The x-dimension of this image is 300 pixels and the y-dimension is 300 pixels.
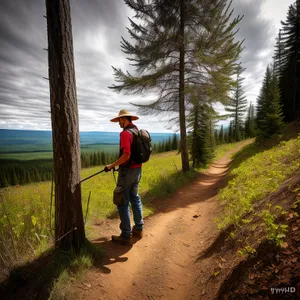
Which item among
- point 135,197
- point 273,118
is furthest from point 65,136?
point 273,118

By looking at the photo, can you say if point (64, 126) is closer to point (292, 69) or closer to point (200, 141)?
point (200, 141)

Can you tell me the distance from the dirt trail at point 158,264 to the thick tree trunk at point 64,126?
793 mm

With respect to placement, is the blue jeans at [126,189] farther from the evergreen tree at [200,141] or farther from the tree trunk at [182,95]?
the evergreen tree at [200,141]

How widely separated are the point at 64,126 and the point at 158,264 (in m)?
3.15

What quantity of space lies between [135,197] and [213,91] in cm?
833

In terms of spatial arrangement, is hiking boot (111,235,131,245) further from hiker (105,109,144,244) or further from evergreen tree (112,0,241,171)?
evergreen tree (112,0,241,171)

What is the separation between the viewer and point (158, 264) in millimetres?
3236

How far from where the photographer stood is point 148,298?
8.36ft

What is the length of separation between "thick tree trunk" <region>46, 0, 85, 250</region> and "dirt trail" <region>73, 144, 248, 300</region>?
793mm

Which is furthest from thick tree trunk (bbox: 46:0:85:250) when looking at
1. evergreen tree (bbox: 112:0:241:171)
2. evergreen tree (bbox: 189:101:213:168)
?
evergreen tree (bbox: 189:101:213:168)

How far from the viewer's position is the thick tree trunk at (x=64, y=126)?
263 cm

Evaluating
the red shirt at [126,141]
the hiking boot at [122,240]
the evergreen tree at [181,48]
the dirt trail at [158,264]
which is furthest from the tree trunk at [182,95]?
the hiking boot at [122,240]

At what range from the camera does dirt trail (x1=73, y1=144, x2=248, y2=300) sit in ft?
8.48

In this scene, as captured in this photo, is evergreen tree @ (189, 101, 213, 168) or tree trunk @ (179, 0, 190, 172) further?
evergreen tree @ (189, 101, 213, 168)
